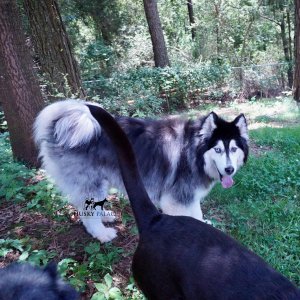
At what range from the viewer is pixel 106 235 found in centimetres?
350

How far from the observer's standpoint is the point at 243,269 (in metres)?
1.63

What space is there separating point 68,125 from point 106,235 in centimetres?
115

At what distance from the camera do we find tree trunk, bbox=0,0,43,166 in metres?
4.31

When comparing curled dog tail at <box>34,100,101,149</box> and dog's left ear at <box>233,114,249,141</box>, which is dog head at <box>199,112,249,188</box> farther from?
curled dog tail at <box>34,100,101,149</box>

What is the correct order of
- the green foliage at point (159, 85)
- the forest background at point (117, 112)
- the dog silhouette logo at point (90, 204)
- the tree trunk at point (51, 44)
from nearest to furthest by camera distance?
the forest background at point (117, 112)
the dog silhouette logo at point (90, 204)
the tree trunk at point (51, 44)
the green foliage at point (159, 85)

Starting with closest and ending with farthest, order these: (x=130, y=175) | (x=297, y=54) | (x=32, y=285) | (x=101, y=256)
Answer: (x=32, y=285), (x=130, y=175), (x=101, y=256), (x=297, y=54)

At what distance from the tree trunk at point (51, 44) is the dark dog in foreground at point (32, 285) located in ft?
15.6

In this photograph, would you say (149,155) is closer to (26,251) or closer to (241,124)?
(241,124)

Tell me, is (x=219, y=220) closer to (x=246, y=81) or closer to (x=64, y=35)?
(x=64, y=35)

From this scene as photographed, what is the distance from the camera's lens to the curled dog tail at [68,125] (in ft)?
11.2

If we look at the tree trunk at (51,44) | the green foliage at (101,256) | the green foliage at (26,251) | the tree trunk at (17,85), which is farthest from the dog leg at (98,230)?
the tree trunk at (51,44)

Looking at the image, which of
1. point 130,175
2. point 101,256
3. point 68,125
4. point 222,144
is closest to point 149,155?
point 222,144

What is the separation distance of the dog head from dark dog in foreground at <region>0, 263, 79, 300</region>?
2.11 m

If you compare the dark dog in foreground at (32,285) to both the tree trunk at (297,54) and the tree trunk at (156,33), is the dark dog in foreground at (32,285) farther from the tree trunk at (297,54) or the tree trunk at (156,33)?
the tree trunk at (156,33)
